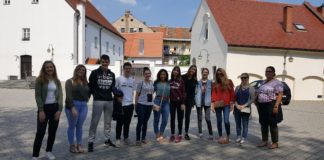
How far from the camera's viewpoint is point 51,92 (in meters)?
6.48

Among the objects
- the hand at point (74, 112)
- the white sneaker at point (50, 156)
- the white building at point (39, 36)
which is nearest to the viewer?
the white sneaker at point (50, 156)

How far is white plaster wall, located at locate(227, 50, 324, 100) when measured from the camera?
2672 centimetres

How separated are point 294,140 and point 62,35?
2770cm

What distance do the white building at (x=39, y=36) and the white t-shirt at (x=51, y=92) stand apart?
26573 millimetres

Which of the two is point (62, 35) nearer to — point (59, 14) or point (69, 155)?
point (59, 14)

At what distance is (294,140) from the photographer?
936cm

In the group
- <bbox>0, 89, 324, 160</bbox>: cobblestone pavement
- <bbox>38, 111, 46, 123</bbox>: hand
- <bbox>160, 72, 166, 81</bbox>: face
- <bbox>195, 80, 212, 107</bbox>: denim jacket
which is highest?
<bbox>160, 72, 166, 81</bbox>: face

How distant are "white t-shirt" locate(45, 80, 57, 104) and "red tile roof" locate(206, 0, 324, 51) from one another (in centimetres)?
2083

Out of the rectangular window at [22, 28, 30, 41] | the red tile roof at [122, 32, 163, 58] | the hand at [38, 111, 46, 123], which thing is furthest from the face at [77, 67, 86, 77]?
the red tile roof at [122, 32, 163, 58]

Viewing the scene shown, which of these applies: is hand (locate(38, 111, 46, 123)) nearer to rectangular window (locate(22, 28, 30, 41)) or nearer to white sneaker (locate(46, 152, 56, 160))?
white sneaker (locate(46, 152, 56, 160))

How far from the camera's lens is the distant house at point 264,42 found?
26.8 metres

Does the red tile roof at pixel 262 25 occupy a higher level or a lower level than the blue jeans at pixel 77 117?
higher

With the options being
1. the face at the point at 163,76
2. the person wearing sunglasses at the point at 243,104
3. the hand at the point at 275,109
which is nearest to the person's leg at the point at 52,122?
the face at the point at 163,76

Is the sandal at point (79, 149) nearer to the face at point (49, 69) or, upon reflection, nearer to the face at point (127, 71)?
the face at point (49, 69)
